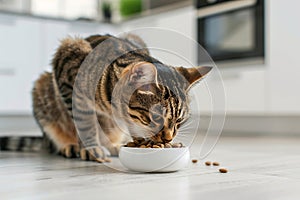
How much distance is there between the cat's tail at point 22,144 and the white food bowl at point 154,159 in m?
0.79

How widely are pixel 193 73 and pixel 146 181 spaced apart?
1.18 ft

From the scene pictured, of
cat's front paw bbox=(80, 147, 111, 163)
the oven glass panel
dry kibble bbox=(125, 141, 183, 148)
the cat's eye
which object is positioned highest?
the oven glass panel

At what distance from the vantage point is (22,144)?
2107mm

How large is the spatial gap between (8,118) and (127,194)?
3.33 meters

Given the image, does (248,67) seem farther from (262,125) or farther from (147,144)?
(147,144)

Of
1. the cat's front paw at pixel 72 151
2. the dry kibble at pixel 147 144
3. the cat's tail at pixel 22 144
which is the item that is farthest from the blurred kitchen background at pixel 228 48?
the dry kibble at pixel 147 144

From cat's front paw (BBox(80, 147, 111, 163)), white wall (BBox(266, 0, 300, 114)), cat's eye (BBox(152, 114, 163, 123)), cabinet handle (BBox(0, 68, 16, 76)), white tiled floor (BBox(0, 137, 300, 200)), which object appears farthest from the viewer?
cabinet handle (BBox(0, 68, 16, 76))

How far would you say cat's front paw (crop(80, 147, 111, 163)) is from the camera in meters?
1.65

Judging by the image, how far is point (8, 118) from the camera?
4.14 m

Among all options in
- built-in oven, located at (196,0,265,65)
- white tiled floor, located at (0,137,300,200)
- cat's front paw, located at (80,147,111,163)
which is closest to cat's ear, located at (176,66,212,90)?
white tiled floor, located at (0,137,300,200)

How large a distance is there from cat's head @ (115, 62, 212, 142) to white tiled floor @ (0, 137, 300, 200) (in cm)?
15

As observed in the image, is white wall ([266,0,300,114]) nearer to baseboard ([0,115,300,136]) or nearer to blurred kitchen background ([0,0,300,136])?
blurred kitchen background ([0,0,300,136])

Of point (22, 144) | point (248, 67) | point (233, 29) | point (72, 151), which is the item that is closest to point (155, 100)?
point (72, 151)

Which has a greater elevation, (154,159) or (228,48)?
(228,48)
